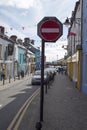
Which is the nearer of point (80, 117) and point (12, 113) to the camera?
point (80, 117)

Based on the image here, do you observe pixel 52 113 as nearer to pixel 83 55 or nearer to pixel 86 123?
pixel 86 123

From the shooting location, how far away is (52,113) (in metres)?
14.2

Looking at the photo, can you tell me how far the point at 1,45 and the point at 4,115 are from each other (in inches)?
1314

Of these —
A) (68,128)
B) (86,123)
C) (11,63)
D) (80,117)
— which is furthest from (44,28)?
(11,63)

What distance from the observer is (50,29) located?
371 inches

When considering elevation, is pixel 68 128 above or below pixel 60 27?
below

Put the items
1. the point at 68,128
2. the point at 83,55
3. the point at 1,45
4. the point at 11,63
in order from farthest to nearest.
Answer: the point at 11,63, the point at 1,45, the point at 83,55, the point at 68,128

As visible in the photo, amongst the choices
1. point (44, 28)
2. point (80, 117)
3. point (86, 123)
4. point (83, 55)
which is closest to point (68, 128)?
point (86, 123)

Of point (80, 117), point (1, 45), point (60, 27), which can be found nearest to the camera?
point (60, 27)

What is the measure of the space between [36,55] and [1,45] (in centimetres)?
5010

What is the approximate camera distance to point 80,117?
13.3 m

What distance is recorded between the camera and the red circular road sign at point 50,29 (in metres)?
9.24

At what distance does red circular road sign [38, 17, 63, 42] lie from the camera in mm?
9242

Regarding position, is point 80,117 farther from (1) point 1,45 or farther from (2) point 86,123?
(1) point 1,45
